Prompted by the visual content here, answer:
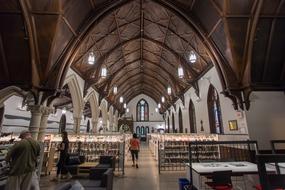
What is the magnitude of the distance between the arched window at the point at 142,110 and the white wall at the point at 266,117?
23.9m

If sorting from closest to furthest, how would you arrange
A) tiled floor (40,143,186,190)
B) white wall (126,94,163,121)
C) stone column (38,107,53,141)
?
tiled floor (40,143,186,190)
stone column (38,107,53,141)
white wall (126,94,163,121)

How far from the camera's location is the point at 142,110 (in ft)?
97.0

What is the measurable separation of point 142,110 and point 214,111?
68.5ft

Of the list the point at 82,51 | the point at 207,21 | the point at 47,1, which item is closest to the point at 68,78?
the point at 82,51

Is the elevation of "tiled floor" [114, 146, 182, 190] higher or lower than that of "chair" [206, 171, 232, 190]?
lower

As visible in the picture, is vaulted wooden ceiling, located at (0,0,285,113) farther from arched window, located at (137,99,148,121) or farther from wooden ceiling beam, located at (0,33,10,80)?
arched window, located at (137,99,148,121)

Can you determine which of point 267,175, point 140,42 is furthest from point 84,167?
point 140,42

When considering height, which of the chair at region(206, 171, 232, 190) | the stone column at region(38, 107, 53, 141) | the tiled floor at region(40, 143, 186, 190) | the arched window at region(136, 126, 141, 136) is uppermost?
the arched window at region(136, 126, 141, 136)

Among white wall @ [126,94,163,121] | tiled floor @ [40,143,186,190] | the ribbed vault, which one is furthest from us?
white wall @ [126,94,163,121]

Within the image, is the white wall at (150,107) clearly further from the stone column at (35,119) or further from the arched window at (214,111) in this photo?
the stone column at (35,119)

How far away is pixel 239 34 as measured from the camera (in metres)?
5.59

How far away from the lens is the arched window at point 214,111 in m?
8.61

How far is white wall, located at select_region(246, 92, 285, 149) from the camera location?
582 centimetres

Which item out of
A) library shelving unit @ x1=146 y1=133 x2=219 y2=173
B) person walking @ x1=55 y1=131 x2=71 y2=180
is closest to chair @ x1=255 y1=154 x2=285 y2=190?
person walking @ x1=55 y1=131 x2=71 y2=180
